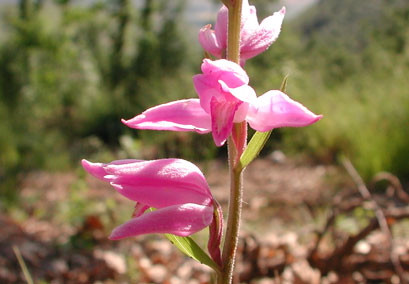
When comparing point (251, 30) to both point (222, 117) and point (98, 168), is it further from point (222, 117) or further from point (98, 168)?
point (98, 168)

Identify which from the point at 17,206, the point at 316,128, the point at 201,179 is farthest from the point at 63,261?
the point at 316,128

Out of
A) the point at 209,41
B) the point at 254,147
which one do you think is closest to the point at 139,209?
the point at 254,147

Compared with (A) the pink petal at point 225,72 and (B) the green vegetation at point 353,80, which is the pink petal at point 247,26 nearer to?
(A) the pink petal at point 225,72

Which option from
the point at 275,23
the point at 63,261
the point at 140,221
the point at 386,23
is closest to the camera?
the point at 140,221

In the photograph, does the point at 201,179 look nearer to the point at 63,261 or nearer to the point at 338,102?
the point at 63,261

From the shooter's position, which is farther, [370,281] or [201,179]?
[370,281]

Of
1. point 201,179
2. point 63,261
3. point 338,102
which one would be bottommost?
point 338,102

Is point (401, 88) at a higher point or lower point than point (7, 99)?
higher
